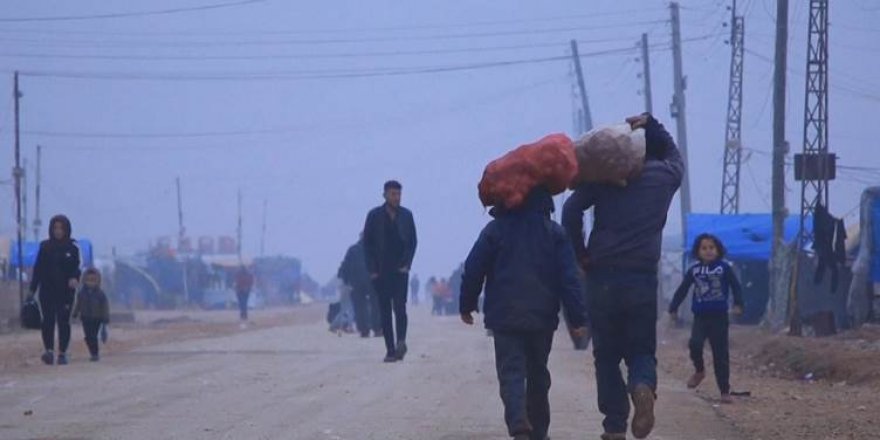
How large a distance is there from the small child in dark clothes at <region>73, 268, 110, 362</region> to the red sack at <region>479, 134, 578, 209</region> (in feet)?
40.9

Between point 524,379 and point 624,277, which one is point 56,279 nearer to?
point 524,379

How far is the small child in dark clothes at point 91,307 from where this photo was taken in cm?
2095

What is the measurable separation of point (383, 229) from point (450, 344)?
6192 millimetres

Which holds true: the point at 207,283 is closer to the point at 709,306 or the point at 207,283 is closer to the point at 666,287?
the point at 666,287

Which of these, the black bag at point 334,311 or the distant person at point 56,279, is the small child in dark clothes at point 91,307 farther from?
the black bag at point 334,311

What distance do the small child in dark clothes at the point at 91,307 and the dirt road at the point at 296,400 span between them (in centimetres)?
91

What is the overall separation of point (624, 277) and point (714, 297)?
4.73 metres

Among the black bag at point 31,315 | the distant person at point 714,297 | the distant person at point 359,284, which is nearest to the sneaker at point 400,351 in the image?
the black bag at point 31,315

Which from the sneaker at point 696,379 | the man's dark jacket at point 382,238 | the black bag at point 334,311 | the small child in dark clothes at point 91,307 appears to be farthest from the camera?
the black bag at point 334,311

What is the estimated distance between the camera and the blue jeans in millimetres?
9359

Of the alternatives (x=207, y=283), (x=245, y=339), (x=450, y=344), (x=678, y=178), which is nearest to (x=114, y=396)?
(x=678, y=178)

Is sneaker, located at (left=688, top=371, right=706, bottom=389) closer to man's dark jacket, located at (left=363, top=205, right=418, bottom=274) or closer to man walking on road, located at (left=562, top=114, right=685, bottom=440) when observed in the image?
man's dark jacket, located at (left=363, top=205, right=418, bottom=274)

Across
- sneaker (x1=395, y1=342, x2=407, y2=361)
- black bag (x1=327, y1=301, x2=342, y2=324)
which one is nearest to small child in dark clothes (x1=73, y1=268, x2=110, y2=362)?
sneaker (x1=395, y1=342, x2=407, y2=361)

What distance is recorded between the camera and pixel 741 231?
3869 cm
